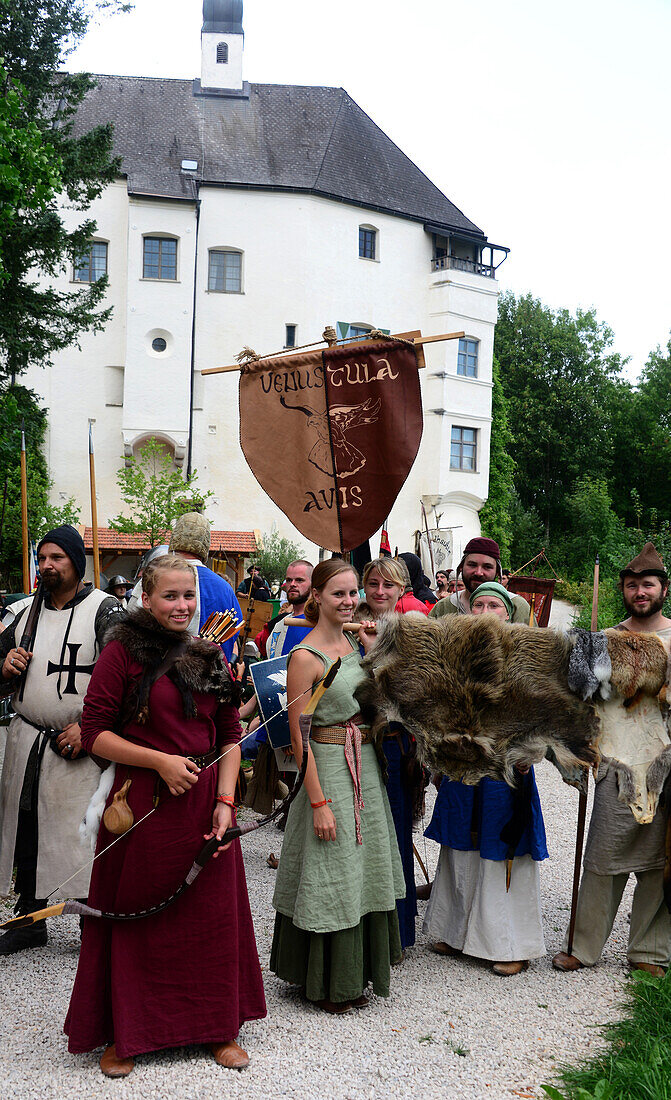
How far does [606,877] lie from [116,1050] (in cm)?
242

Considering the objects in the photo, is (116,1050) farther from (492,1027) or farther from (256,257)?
(256,257)

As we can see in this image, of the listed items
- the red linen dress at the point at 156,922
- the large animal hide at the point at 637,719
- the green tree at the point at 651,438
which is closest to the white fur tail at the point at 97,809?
the red linen dress at the point at 156,922

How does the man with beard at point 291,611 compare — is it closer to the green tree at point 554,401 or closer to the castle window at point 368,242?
the castle window at point 368,242

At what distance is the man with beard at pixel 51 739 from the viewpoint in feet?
14.6

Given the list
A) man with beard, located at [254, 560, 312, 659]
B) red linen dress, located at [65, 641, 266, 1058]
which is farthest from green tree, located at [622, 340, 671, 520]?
Answer: red linen dress, located at [65, 641, 266, 1058]

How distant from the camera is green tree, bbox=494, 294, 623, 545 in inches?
1767

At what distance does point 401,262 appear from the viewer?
103 ft

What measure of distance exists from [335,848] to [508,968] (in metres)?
1.21

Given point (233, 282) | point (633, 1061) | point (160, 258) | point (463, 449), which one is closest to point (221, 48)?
point (160, 258)

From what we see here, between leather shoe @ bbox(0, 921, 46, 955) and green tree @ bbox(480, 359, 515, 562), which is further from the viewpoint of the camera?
green tree @ bbox(480, 359, 515, 562)

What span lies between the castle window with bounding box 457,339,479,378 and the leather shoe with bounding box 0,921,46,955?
29.1m

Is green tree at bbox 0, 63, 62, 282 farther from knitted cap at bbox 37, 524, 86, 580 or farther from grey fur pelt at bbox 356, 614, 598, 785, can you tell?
grey fur pelt at bbox 356, 614, 598, 785

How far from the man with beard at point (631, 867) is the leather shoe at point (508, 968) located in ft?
0.67

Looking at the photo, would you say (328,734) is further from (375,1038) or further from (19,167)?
(19,167)
